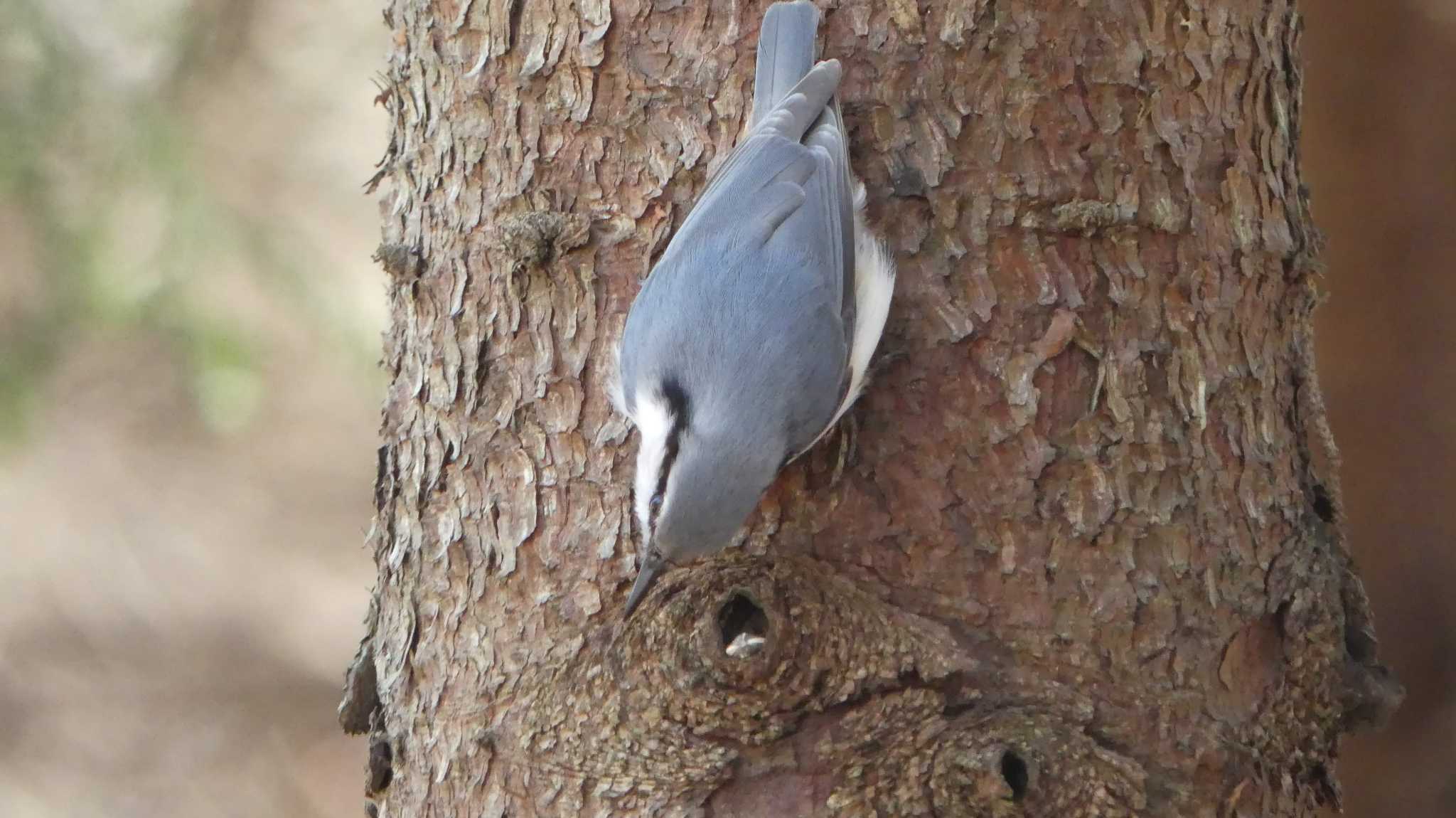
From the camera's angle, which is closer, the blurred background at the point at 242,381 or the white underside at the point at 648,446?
the white underside at the point at 648,446

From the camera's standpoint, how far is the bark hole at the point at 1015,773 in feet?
5.36

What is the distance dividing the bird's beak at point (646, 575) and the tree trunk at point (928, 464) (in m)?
0.03

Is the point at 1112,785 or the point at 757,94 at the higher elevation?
the point at 757,94

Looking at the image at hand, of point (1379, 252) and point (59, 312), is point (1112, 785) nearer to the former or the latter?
point (1379, 252)

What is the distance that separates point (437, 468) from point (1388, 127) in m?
2.22

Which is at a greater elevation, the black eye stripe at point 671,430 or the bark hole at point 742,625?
the black eye stripe at point 671,430

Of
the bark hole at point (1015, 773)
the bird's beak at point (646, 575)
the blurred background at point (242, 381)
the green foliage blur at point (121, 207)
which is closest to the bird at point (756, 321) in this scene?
the bird's beak at point (646, 575)

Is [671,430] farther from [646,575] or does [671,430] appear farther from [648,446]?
[646,575]

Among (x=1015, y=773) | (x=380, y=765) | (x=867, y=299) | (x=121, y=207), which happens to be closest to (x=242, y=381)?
(x=121, y=207)

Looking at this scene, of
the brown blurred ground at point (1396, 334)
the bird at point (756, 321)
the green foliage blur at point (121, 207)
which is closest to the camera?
the bird at point (756, 321)

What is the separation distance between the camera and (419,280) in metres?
2.04

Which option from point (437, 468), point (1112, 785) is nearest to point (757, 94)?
point (437, 468)

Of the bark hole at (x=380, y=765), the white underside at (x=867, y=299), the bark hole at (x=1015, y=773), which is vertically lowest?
the bark hole at (x=1015, y=773)

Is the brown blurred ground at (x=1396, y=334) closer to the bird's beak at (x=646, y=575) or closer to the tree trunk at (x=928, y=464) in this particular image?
the tree trunk at (x=928, y=464)
